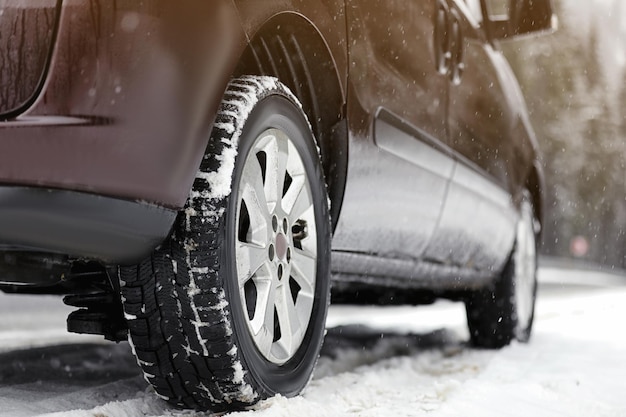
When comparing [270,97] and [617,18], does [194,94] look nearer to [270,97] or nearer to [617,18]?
[270,97]

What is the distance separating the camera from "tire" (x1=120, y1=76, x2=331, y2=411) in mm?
2023

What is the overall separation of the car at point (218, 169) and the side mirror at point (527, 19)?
89 cm

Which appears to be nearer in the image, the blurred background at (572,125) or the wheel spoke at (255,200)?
the wheel spoke at (255,200)

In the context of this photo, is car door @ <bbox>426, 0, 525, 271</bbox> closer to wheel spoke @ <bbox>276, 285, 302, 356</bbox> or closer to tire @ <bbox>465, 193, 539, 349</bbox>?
tire @ <bbox>465, 193, 539, 349</bbox>

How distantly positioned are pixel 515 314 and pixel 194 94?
3.14 metres

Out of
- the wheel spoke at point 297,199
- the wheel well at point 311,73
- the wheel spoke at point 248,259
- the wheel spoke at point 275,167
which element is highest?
the wheel well at point 311,73

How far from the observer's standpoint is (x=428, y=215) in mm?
3389

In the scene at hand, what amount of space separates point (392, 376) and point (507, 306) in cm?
161

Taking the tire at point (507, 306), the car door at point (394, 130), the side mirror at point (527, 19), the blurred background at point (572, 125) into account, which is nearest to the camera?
the car door at point (394, 130)

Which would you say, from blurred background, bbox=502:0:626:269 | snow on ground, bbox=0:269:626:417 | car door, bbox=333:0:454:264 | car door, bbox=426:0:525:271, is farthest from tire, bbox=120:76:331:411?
blurred background, bbox=502:0:626:269

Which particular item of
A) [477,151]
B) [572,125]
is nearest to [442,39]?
[477,151]

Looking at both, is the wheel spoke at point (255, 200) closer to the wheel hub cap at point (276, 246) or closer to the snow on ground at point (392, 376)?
the wheel hub cap at point (276, 246)

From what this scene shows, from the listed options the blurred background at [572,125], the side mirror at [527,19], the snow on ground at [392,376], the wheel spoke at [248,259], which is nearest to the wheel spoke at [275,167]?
the wheel spoke at [248,259]

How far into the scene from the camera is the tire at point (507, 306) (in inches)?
184
